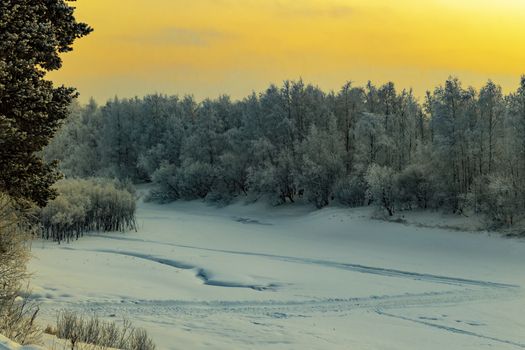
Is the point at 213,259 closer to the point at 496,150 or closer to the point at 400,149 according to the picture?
the point at 496,150

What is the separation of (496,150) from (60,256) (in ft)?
96.4

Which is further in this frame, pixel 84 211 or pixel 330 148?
pixel 330 148

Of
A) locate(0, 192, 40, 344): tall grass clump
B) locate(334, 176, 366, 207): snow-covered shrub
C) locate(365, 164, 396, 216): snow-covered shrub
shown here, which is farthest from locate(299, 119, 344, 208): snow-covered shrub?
locate(0, 192, 40, 344): tall grass clump

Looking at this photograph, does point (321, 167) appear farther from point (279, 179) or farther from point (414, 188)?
point (414, 188)

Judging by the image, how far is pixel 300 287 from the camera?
62.3 ft

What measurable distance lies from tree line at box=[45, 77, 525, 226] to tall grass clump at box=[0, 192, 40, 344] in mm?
27831

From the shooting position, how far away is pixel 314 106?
6194cm

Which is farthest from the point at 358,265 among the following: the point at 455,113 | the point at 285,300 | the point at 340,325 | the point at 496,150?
the point at 455,113

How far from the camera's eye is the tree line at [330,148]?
38.3 meters

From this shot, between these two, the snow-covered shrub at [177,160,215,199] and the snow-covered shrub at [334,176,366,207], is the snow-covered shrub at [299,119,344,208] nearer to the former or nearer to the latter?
the snow-covered shrub at [334,176,366,207]

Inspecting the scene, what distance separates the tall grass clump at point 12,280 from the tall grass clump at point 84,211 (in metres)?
17.5

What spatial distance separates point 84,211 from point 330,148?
26577 millimetres

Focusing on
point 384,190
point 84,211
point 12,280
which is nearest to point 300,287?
point 12,280

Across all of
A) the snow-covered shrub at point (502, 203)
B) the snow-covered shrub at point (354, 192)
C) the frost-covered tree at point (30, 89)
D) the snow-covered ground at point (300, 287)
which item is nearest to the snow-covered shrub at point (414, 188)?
the snow-covered shrub at point (354, 192)
